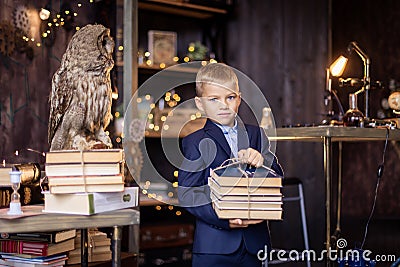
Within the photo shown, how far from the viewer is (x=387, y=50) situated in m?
6.52

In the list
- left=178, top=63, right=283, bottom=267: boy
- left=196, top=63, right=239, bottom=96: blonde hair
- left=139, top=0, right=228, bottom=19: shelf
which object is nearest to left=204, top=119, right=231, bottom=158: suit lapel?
left=178, top=63, right=283, bottom=267: boy

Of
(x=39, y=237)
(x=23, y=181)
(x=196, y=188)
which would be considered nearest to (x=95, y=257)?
(x=39, y=237)

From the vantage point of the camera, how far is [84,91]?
235 centimetres

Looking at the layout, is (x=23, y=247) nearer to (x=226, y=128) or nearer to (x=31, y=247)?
(x=31, y=247)

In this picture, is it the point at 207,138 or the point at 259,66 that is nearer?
the point at 207,138

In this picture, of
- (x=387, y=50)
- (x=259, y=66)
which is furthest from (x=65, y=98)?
(x=387, y=50)

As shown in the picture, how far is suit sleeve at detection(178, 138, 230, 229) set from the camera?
2045 mm

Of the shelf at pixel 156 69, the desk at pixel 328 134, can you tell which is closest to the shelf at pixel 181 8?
the shelf at pixel 156 69

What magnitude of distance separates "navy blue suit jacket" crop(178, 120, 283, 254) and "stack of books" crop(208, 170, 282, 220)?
12 centimetres

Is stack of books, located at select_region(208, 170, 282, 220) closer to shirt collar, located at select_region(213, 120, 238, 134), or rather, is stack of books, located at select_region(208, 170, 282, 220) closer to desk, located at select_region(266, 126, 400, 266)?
shirt collar, located at select_region(213, 120, 238, 134)

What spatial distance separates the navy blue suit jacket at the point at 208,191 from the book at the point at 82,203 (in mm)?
294

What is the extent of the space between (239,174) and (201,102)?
366 millimetres

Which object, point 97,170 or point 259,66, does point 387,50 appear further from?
point 97,170

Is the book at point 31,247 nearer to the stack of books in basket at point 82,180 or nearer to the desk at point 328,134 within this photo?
the stack of books in basket at point 82,180
